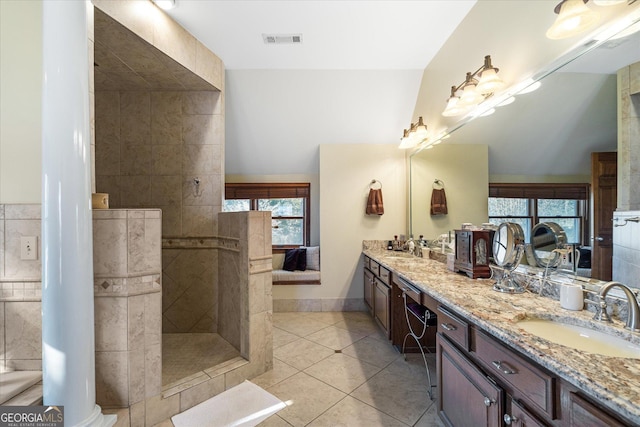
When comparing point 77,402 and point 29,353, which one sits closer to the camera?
point 77,402

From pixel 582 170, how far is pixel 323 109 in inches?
102

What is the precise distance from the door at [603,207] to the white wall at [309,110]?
2237 mm

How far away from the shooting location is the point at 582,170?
1.33m

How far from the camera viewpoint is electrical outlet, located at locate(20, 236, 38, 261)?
143cm

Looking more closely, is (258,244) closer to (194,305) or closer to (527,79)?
(194,305)

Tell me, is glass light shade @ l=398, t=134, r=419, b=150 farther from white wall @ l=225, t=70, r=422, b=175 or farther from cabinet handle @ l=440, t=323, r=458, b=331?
cabinet handle @ l=440, t=323, r=458, b=331

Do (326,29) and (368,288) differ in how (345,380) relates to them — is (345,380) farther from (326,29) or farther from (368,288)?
(326,29)

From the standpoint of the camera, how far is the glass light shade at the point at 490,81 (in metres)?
1.75

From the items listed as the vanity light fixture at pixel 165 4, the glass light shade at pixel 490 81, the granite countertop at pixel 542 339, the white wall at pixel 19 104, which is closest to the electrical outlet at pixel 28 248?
the white wall at pixel 19 104

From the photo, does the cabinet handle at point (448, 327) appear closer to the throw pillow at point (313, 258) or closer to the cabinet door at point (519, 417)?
the cabinet door at point (519, 417)

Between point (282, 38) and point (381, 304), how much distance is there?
282 cm

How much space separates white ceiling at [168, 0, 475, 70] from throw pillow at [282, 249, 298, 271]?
8.12 feet

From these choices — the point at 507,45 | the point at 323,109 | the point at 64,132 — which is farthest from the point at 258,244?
the point at 507,45

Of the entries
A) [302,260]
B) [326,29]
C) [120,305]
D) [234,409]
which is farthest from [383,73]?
[234,409]
